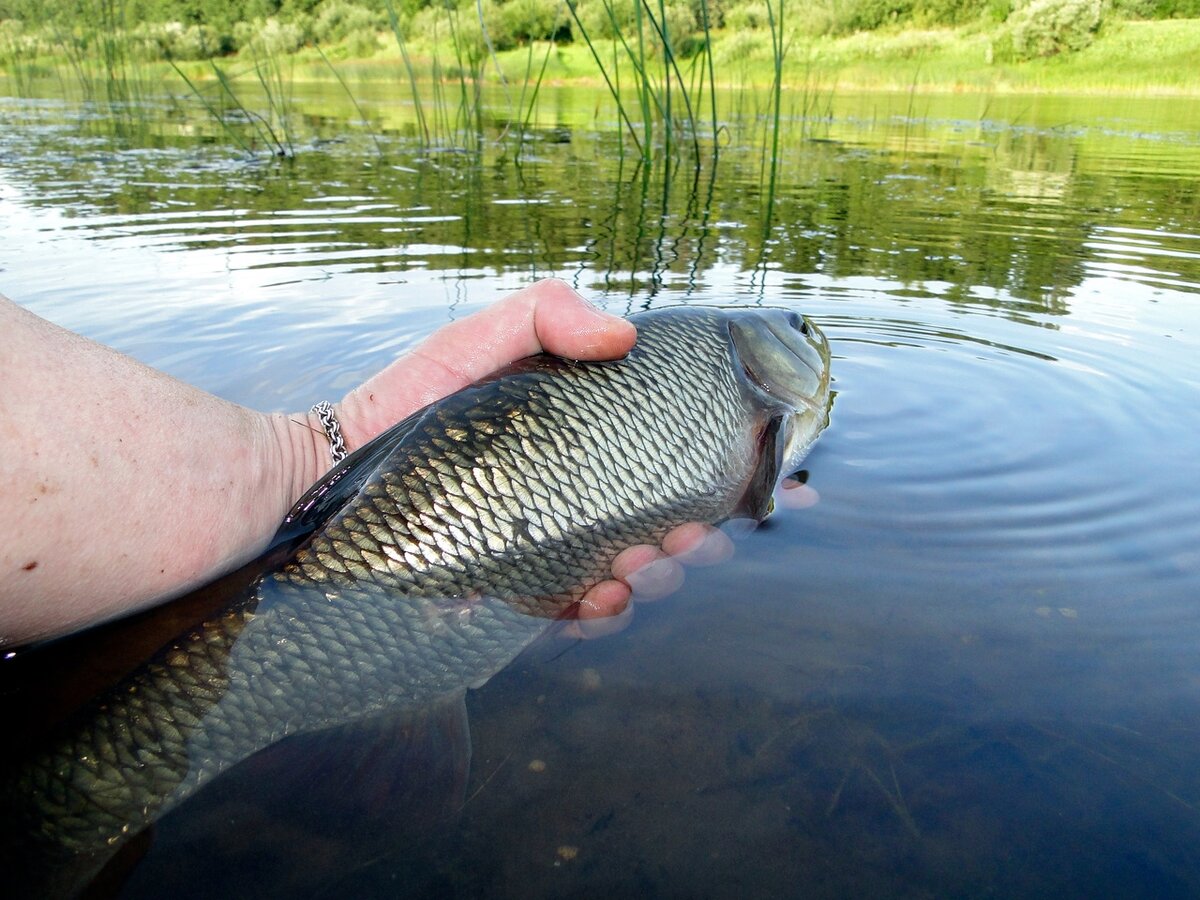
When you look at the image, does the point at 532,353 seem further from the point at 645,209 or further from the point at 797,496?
the point at 645,209

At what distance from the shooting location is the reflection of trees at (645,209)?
6.61 metres

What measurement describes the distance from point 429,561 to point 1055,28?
157ft

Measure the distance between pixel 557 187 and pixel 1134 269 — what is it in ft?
20.9

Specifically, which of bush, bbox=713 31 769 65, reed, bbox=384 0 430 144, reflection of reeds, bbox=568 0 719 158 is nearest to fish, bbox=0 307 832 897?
reflection of reeds, bbox=568 0 719 158

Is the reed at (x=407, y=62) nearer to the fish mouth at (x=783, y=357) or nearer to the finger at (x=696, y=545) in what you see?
the fish mouth at (x=783, y=357)

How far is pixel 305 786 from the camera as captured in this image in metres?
1.71

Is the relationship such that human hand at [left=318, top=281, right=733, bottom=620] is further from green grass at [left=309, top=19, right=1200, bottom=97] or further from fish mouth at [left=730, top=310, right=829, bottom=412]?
green grass at [left=309, top=19, right=1200, bottom=97]

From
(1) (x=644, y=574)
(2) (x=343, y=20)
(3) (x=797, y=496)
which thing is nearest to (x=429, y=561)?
(1) (x=644, y=574)

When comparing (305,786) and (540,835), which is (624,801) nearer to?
(540,835)

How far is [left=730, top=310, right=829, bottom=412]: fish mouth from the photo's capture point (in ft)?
10.2

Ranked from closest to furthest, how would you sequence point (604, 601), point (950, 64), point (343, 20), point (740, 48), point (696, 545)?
point (604, 601) → point (696, 545) → point (740, 48) → point (950, 64) → point (343, 20)

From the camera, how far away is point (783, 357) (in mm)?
3188

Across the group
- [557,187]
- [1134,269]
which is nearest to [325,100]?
[557,187]

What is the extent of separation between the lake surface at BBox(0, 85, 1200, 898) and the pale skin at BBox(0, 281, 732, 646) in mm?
473
